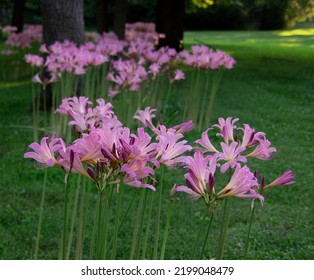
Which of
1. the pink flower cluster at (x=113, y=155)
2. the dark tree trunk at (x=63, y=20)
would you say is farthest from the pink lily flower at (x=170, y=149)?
the dark tree trunk at (x=63, y=20)

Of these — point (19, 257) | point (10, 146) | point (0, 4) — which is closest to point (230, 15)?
point (0, 4)

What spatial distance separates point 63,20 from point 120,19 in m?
5.05

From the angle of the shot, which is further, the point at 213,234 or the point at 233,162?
the point at 213,234

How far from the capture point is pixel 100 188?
1.61 metres

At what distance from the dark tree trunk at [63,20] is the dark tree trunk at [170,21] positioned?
6.30 m

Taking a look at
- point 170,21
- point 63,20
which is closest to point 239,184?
point 63,20

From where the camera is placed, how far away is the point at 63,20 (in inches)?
273

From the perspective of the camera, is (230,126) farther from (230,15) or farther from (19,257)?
(230,15)

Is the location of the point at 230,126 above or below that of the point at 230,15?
above

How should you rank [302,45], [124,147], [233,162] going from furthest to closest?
[302,45], [233,162], [124,147]

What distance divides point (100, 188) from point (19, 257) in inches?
72.0

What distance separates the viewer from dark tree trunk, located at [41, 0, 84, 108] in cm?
690

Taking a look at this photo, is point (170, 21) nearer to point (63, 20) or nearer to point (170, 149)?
point (63, 20)

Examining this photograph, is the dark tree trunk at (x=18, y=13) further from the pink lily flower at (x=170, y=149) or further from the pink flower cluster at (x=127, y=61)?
the pink lily flower at (x=170, y=149)
